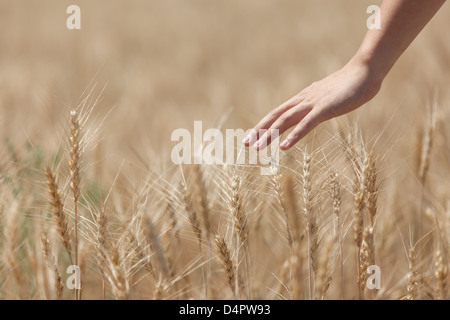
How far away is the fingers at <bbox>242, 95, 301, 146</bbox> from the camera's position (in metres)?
1.24

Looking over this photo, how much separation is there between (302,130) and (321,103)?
3.2 inches

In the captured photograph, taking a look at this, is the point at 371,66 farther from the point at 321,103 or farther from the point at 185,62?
the point at 185,62

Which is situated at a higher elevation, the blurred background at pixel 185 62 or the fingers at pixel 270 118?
the blurred background at pixel 185 62

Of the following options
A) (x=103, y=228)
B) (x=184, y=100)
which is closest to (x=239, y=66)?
(x=184, y=100)

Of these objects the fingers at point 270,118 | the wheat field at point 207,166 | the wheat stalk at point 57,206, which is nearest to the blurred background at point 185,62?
the wheat field at point 207,166

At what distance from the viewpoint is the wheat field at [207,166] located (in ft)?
3.91

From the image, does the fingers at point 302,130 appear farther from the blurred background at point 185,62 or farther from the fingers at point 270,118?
the blurred background at point 185,62

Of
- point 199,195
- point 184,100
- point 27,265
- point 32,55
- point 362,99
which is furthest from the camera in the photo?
point 32,55

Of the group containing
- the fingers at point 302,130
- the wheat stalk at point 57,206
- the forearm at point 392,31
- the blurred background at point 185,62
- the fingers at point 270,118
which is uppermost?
the blurred background at point 185,62

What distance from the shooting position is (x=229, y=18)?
747cm

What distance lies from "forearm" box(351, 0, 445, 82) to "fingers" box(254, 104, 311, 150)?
159 millimetres
